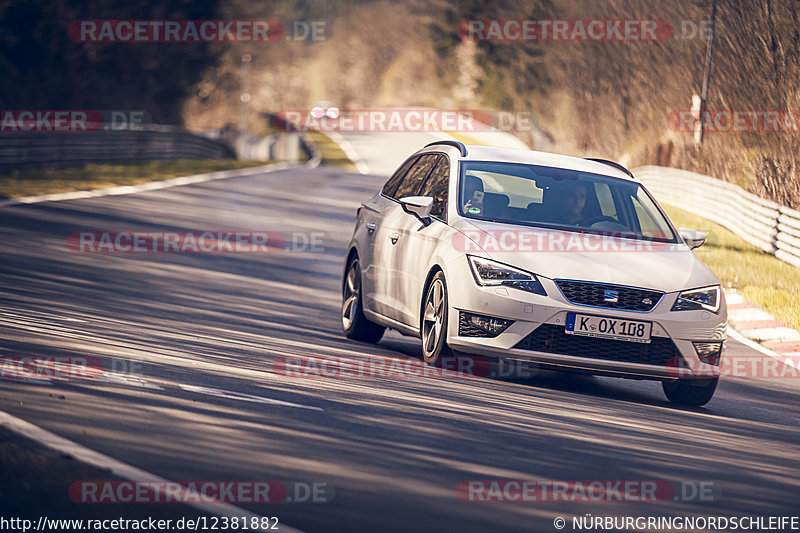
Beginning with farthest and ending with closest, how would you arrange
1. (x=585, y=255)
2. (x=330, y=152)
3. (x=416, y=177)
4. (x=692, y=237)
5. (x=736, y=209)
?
(x=330, y=152) → (x=736, y=209) → (x=416, y=177) → (x=692, y=237) → (x=585, y=255)

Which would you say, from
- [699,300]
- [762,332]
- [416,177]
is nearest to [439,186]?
[416,177]

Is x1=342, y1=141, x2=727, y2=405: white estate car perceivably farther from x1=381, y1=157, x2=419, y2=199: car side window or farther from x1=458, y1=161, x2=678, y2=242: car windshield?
x1=381, y1=157, x2=419, y2=199: car side window

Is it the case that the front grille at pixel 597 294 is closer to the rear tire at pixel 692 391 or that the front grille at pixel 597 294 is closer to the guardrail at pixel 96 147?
the rear tire at pixel 692 391

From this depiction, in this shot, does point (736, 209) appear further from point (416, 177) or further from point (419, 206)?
point (419, 206)

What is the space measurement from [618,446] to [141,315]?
5939 millimetres

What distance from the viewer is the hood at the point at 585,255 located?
31.9 feet

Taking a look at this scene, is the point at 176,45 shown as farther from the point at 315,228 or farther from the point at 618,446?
the point at 618,446

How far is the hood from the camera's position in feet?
31.9

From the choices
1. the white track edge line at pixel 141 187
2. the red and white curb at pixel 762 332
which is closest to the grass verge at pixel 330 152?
the white track edge line at pixel 141 187

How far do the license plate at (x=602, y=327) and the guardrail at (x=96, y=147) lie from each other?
25.7 metres

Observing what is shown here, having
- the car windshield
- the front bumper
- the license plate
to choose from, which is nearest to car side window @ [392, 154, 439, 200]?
the car windshield

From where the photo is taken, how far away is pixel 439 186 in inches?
444

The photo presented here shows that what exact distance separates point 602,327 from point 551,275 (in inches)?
20.0

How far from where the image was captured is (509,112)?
3787 inches
